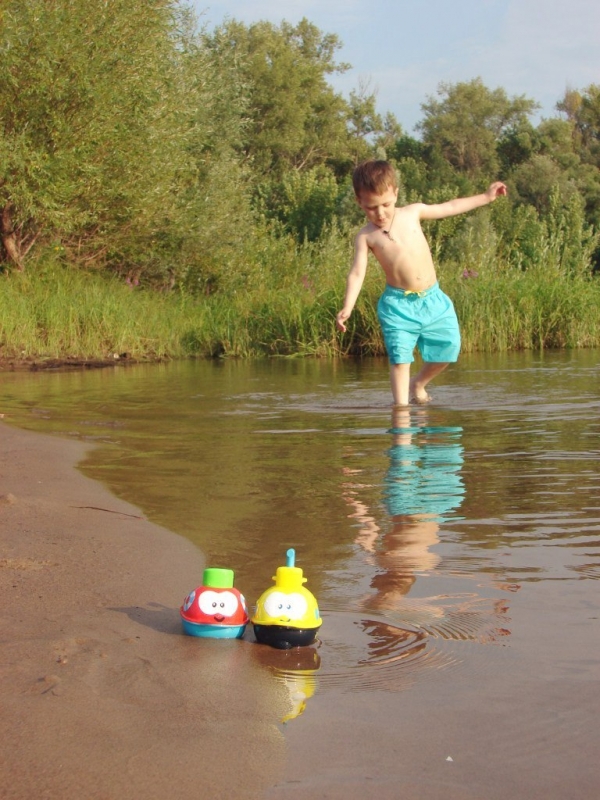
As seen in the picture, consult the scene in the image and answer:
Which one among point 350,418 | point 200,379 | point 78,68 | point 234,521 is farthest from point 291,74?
point 234,521

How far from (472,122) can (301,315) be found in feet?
126

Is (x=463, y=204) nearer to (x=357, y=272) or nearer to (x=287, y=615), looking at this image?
(x=357, y=272)

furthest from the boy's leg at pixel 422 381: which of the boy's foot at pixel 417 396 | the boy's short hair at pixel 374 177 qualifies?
the boy's short hair at pixel 374 177

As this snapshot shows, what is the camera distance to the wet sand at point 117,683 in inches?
66.7

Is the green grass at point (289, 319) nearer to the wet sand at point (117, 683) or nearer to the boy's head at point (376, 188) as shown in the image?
the boy's head at point (376, 188)

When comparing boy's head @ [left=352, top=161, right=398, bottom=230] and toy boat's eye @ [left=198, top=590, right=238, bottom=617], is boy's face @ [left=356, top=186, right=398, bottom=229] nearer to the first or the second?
boy's head @ [left=352, top=161, right=398, bottom=230]

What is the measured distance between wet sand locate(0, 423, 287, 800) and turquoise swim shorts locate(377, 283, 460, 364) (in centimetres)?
402

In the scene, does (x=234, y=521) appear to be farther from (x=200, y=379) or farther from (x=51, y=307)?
(x=51, y=307)

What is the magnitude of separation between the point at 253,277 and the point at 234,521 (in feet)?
53.7

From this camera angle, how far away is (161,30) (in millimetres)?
17750

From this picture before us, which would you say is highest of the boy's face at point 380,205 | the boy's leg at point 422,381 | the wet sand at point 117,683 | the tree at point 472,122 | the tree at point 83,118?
the tree at point 472,122

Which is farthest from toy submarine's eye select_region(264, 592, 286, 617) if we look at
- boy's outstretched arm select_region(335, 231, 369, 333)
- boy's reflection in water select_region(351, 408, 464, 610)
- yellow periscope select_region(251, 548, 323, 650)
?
boy's outstretched arm select_region(335, 231, 369, 333)

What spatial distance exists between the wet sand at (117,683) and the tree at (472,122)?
153ft

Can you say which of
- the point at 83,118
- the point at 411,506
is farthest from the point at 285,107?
the point at 411,506
